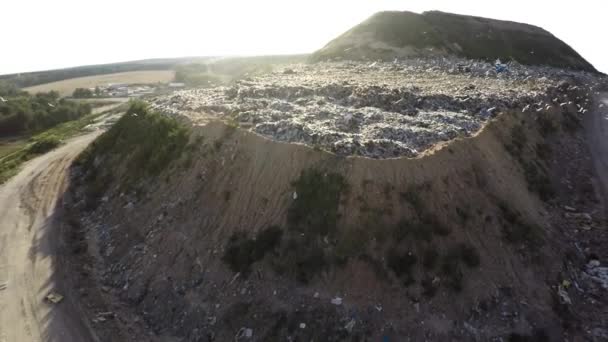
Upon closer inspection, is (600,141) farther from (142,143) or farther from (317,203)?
(142,143)

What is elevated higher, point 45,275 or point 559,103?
point 559,103

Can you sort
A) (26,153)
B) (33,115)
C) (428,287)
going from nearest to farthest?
1. (428,287)
2. (26,153)
3. (33,115)

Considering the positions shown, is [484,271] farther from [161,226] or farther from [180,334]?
[161,226]

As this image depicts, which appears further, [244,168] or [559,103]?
[559,103]

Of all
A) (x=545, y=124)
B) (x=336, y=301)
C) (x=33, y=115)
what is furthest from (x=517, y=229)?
(x=33, y=115)

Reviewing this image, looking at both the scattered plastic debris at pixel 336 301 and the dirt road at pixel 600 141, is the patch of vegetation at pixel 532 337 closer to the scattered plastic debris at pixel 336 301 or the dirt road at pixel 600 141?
the scattered plastic debris at pixel 336 301

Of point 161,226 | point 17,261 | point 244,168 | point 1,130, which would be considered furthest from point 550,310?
point 1,130
